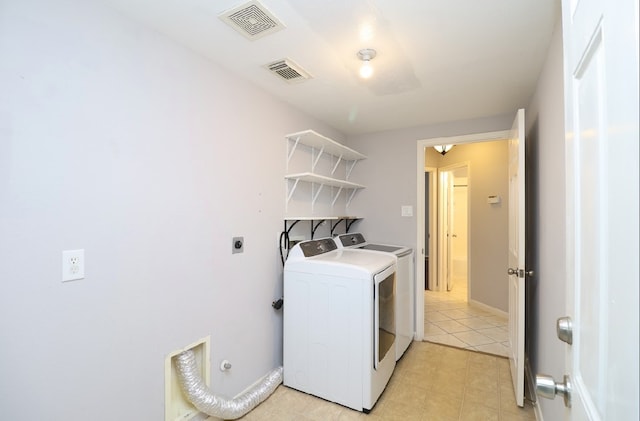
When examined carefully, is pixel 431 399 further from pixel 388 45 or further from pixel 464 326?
pixel 388 45

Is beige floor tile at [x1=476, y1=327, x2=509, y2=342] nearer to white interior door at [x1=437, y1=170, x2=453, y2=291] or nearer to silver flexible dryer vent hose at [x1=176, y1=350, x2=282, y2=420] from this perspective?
white interior door at [x1=437, y1=170, x2=453, y2=291]

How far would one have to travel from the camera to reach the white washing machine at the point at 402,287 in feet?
8.14

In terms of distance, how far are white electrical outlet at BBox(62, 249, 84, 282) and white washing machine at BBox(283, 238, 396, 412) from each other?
1.24 metres

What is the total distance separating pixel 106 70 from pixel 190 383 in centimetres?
160

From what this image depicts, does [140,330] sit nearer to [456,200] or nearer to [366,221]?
[366,221]

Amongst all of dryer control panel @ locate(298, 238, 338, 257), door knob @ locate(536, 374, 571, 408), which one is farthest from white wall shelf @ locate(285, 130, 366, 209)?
door knob @ locate(536, 374, 571, 408)

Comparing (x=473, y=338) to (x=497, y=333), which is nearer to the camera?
(x=473, y=338)

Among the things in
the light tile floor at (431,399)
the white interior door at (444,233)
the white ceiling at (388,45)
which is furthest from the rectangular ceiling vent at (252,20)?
the white interior door at (444,233)

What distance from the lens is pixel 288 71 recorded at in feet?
6.08

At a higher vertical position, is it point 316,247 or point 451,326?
point 316,247

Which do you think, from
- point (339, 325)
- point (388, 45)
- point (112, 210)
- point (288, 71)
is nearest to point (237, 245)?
point (112, 210)

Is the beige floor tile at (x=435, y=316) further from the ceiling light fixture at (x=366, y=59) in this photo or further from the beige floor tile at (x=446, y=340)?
the ceiling light fixture at (x=366, y=59)

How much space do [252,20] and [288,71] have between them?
1.64 ft

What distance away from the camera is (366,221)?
3285mm
